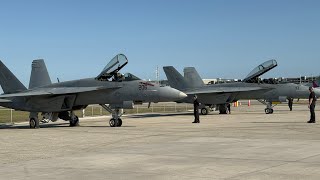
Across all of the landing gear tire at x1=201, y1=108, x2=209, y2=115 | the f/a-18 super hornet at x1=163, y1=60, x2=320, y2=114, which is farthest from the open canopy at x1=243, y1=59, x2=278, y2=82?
the landing gear tire at x1=201, y1=108, x2=209, y2=115

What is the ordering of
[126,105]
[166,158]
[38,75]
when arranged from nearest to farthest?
1. [166,158]
2. [126,105]
3. [38,75]

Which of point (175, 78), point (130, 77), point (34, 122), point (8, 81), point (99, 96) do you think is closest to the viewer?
point (130, 77)

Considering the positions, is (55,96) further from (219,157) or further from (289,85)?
(289,85)

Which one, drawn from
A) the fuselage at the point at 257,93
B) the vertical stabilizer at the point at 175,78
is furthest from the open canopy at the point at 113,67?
the vertical stabilizer at the point at 175,78

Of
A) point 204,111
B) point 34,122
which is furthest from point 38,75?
point 204,111

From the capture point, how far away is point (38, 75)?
2605 centimetres

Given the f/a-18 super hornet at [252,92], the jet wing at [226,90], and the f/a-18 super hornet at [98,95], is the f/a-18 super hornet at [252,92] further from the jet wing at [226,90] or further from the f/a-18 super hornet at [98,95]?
the f/a-18 super hornet at [98,95]

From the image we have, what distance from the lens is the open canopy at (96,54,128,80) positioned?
850 inches

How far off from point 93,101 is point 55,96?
1.96 metres

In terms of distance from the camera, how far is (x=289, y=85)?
34.3 metres

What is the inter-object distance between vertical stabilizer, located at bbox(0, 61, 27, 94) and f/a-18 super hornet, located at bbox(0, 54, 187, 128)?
0.20 meters

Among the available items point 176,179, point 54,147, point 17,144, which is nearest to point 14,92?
point 17,144

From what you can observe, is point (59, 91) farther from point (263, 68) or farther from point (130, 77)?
point (263, 68)

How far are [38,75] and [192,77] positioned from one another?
15.7 meters
